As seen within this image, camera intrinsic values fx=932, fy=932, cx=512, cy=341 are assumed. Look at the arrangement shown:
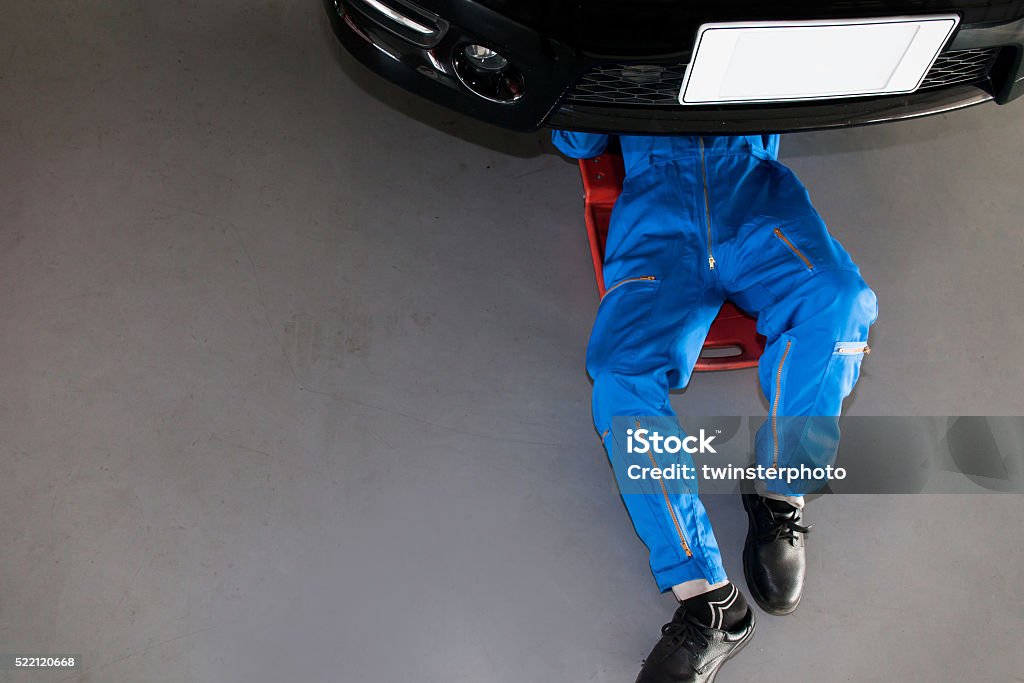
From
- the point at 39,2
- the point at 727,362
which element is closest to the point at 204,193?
the point at 39,2

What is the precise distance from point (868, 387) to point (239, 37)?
1.77m

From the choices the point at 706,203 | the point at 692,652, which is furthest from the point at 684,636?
the point at 706,203

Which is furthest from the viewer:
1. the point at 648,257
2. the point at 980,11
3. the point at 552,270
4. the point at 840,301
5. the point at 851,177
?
the point at 851,177

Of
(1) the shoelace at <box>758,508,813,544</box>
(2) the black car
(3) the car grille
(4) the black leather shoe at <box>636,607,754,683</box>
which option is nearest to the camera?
(2) the black car

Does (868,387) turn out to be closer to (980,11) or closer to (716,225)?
(716,225)

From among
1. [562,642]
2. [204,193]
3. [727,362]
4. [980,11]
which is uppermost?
[980,11]

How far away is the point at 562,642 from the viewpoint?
5.73 feet

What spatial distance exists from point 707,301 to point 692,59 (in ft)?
1.76

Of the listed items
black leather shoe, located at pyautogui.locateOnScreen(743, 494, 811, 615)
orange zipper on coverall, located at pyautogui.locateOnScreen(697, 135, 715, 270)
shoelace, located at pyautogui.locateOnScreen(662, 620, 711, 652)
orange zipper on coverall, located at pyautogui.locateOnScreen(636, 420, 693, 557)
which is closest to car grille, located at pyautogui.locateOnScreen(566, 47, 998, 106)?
orange zipper on coverall, located at pyautogui.locateOnScreen(697, 135, 715, 270)

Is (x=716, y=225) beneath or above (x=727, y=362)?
above

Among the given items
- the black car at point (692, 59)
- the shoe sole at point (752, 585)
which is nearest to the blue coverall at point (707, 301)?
the shoe sole at point (752, 585)

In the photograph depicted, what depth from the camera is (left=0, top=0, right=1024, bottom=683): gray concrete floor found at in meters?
1.74

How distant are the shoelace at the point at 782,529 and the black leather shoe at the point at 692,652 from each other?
16cm

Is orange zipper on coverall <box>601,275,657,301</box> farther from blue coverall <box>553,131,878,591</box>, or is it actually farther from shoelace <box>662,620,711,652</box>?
shoelace <box>662,620,711,652</box>
